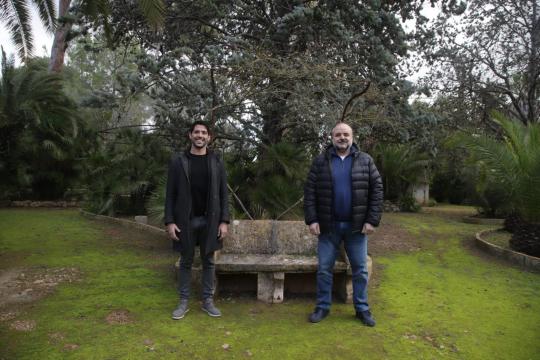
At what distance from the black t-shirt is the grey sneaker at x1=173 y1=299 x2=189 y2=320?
0.89 meters

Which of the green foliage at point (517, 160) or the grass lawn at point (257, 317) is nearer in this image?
the grass lawn at point (257, 317)

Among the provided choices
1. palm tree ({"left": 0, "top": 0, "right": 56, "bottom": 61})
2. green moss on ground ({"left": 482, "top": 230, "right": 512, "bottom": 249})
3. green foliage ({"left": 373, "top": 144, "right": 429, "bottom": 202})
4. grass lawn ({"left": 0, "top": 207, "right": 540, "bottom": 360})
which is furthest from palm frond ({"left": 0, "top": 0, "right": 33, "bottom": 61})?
green foliage ({"left": 373, "top": 144, "right": 429, "bottom": 202})

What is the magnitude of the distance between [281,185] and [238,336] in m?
4.22

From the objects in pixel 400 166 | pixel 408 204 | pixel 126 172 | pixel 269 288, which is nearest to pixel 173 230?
pixel 269 288

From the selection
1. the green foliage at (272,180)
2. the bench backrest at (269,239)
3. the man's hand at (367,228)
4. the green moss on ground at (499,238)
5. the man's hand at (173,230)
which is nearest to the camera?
the man's hand at (367,228)

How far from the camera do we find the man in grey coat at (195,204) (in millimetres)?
4250

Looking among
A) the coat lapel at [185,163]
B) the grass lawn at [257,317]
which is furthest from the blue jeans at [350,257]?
the coat lapel at [185,163]

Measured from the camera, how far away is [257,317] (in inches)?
173

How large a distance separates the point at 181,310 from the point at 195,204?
1061mm

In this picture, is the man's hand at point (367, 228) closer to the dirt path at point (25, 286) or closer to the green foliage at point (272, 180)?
the green foliage at point (272, 180)

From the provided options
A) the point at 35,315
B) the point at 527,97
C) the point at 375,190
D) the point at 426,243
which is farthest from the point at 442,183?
the point at 35,315

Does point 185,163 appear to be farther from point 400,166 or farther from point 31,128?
point 400,166

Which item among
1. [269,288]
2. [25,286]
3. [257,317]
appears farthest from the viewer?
[25,286]

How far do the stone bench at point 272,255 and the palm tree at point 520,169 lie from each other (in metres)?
3.70
